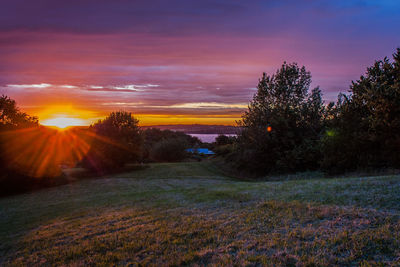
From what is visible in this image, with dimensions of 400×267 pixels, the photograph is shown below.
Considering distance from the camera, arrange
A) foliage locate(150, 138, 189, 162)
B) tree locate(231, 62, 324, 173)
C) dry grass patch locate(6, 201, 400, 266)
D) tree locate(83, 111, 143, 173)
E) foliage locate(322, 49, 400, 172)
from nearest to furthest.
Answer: dry grass patch locate(6, 201, 400, 266), foliage locate(322, 49, 400, 172), tree locate(231, 62, 324, 173), tree locate(83, 111, 143, 173), foliage locate(150, 138, 189, 162)

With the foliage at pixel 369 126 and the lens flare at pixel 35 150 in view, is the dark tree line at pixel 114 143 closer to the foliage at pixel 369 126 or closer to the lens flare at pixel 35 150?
the lens flare at pixel 35 150

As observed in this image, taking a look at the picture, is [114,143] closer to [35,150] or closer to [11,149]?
[35,150]

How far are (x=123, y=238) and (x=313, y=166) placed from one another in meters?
26.7

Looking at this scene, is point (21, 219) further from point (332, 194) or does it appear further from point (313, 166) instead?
point (313, 166)

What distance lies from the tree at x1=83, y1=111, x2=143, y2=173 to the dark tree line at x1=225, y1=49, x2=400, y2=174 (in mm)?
14682

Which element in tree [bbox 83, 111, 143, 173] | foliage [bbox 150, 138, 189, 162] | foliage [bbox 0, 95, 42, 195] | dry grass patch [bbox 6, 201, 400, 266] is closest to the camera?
dry grass patch [bbox 6, 201, 400, 266]

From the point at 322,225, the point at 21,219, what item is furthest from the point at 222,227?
the point at 21,219

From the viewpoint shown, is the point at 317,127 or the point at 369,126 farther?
the point at 317,127

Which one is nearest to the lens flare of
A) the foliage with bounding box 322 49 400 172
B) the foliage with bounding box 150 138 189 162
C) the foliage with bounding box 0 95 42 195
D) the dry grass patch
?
the foliage with bounding box 0 95 42 195

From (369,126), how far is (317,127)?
1174cm

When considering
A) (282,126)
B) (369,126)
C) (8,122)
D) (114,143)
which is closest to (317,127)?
(282,126)

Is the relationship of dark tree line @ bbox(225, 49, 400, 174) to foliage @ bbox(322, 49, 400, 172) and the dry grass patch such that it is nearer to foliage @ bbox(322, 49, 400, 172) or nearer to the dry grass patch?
foliage @ bbox(322, 49, 400, 172)

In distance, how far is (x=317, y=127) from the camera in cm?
3494

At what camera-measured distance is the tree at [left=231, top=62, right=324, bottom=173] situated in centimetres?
2986
